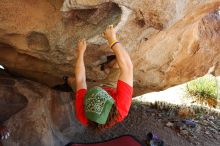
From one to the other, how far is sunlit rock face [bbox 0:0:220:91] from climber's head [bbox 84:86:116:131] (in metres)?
0.74

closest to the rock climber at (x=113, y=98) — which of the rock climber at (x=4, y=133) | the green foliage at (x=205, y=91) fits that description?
the rock climber at (x=4, y=133)

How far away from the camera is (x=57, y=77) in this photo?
17.4 feet

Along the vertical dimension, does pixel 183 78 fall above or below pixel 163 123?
above

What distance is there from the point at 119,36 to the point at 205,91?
7977 mm

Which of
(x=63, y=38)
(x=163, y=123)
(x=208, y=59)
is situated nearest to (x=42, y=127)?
(x=63, y=38)

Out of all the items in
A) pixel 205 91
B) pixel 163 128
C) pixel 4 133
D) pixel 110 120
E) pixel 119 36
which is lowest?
pixel 163 128

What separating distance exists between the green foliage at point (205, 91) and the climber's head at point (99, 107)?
8350mm

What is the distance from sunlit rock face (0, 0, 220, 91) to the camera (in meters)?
3.39

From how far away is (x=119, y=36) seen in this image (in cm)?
381

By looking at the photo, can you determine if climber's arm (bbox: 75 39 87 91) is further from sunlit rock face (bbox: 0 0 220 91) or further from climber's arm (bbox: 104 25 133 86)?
climber's arm (bbox: 104 25 133 86)

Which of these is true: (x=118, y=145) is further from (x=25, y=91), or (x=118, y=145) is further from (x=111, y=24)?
(x=111, y=24)

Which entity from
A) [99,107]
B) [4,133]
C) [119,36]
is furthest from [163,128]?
[99,107]

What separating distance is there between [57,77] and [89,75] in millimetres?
659

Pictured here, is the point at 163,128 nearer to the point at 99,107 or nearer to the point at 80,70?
the point at 80,70
